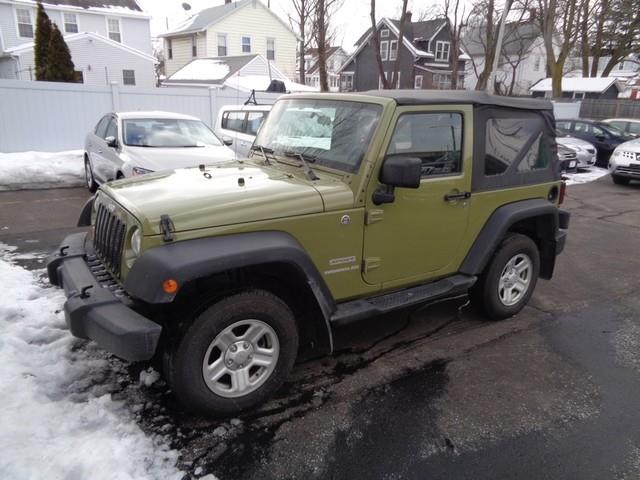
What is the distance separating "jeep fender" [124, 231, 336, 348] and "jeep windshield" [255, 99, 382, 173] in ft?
2.68

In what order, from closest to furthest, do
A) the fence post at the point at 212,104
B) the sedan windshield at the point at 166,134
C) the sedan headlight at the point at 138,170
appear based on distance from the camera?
the sedan headlight at the point at 138,170, the sedan windshield at the point at 166,134, the fence post at the point at 212,104

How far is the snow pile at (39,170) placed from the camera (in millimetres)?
10055

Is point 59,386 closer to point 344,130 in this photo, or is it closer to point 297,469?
point 297,469

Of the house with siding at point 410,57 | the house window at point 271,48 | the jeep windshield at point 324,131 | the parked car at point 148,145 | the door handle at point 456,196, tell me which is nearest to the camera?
the jeep windshield at point 324,131

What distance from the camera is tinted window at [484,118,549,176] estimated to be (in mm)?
4051

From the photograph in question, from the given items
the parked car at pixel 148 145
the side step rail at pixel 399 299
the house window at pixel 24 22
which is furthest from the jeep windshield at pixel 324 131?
the house window at pixel 24 22

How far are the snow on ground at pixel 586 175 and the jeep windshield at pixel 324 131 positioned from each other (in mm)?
11625

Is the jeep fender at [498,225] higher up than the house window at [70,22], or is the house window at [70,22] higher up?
the house window at [70,22]

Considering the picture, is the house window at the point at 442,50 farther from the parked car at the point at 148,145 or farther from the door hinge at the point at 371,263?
the door hinge at the point at 371,263

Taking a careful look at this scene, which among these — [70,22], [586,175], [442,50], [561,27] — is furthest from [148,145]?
[442,50]

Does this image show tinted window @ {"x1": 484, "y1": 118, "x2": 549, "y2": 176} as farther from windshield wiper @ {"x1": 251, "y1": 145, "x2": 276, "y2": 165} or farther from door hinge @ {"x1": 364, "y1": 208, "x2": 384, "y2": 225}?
windshield wiper @ {"x1": 251, "y1": 145, "x2": 276, "y2": 165}

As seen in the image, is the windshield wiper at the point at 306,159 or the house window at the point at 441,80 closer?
the windshield wiper at the point at 306,159

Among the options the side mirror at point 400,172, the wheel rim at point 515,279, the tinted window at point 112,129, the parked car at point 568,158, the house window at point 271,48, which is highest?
the house window at point 271,48

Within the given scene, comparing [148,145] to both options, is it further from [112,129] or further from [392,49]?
[392,49]
